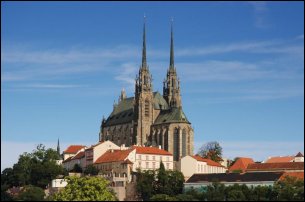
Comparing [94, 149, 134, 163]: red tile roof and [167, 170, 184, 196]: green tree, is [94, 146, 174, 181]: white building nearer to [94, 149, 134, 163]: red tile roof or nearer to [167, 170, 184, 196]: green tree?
[94, 149, 134, 163]: red tile roof

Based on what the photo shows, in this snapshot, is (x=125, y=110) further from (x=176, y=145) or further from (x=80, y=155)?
(x=80, y=155)

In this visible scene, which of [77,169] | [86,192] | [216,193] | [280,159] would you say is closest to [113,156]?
[77,169]

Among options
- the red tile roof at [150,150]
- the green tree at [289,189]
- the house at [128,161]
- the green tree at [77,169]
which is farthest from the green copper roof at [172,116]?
the green tree at [289,189]

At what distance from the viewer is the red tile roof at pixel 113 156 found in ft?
365

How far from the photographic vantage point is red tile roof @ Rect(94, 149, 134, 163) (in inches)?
4385

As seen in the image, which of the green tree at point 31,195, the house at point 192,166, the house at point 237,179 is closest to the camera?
the green tree at point 31,195

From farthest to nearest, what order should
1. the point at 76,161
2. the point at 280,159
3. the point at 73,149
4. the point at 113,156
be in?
1. the point at 73,149
2. the point at 280,159
3. the point at 76,161
4. the point at 113,156

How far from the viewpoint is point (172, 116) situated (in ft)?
433

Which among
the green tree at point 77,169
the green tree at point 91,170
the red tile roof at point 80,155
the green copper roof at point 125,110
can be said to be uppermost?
the green copper roof at point 125,110

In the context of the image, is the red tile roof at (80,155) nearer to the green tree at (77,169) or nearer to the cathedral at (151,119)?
the green tree at (77,169)

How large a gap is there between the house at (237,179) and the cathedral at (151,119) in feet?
79.5

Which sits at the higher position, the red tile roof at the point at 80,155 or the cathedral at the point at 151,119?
the cathedral at the point at 151,119

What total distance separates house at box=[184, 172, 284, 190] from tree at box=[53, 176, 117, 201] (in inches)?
635

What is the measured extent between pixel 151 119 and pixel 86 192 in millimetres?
49206
